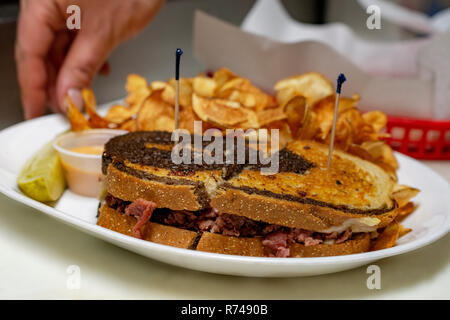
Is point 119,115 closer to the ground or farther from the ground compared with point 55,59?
closer to the ground

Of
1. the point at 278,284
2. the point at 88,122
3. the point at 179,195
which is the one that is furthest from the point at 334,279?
the point at 88,122

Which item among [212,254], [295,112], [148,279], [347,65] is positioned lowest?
[148,279]

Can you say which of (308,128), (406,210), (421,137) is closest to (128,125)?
(308,128)

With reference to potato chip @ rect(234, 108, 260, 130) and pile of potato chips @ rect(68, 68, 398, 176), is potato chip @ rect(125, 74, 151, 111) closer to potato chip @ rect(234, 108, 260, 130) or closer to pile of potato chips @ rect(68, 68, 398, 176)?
pile of potato chips @ rect(68, 68, 398, 176)

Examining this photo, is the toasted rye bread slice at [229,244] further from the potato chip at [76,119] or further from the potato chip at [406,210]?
the potato chip at [76,119]

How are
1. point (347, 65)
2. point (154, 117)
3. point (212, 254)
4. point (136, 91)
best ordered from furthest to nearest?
point (347, 65), point (136, 91), point (154, 117), point (212, 254)

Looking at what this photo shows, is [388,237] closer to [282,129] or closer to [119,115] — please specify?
[282,129]

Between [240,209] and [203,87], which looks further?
[203,87]

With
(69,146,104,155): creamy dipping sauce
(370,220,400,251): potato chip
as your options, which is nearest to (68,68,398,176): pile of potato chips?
(69,146,104,155): creamy dipping sauce
